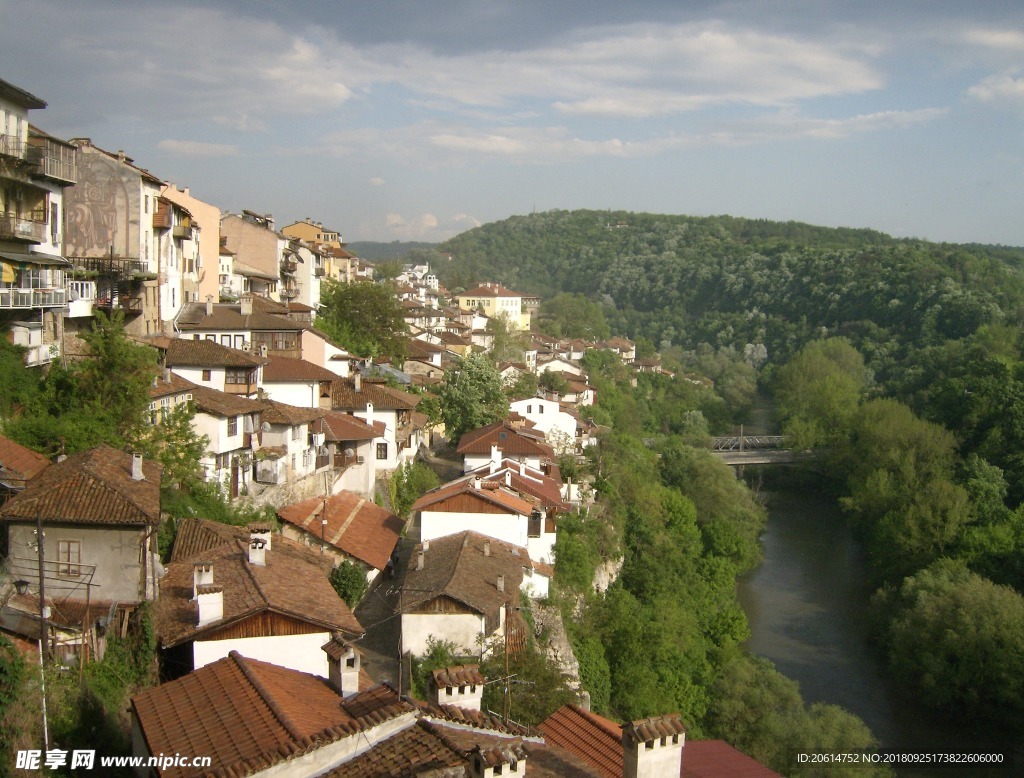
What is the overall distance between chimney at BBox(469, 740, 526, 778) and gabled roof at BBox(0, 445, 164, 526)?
664 cm

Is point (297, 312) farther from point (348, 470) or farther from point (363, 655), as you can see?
point (363, 655)

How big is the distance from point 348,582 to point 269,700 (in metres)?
9.13

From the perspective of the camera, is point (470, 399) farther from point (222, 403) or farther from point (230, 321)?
point (222, 403)

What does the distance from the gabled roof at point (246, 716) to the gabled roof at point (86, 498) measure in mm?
2933

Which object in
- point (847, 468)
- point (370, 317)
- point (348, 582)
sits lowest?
point (847, 468)

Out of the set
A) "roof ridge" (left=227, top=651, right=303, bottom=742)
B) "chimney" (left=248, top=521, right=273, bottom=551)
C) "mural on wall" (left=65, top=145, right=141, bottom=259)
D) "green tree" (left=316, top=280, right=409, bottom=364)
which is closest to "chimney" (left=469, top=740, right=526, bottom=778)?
"roof ridge" (left=227, top=651, right=303, bottom=742)

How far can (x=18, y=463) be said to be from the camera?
13.9m

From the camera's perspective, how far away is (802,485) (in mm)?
51281

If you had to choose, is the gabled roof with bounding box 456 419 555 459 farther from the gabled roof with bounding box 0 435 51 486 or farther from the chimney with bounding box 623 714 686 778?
the chimney with bounding box 623 714 686 778

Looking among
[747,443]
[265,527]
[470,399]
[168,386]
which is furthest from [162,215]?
[747,443]

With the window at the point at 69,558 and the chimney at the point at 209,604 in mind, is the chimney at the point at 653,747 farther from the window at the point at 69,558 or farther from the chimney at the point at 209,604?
the window at the point at 69,558

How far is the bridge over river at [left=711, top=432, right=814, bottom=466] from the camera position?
50281mm

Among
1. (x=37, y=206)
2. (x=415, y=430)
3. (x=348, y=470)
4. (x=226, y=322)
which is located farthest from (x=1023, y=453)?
(x=37, y=206)

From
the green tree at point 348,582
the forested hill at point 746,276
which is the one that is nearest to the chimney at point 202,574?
the green tree at point 348,582
